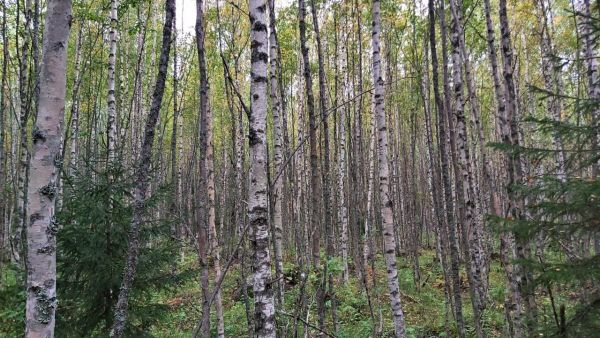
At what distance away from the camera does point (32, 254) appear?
226 centimetres

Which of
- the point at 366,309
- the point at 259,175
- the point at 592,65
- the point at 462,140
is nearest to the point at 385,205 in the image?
the point at 462,140

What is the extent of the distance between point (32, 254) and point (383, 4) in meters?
11.7

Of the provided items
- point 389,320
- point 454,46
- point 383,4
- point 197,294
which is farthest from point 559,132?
point 197,294

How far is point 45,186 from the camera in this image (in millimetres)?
2277

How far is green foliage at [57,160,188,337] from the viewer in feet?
15.7

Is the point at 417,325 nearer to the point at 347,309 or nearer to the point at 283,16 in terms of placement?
the point at 347,309

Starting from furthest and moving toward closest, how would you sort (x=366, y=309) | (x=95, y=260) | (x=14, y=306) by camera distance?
(x=366, y=309), (x=14, y=306), (x=95, y=260)

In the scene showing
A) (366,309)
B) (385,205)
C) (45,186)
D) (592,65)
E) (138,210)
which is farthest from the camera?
(366,309)

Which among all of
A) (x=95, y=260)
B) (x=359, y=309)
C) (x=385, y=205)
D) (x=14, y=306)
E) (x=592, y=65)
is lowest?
(x=359, y=309)

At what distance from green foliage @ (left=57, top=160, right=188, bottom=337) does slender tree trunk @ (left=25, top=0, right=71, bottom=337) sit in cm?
261

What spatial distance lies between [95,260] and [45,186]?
2842 millimetres

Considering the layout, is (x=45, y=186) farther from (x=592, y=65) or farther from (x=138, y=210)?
(x=592, y=65)

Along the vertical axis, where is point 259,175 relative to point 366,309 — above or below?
above

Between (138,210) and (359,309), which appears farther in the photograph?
(359,309)
